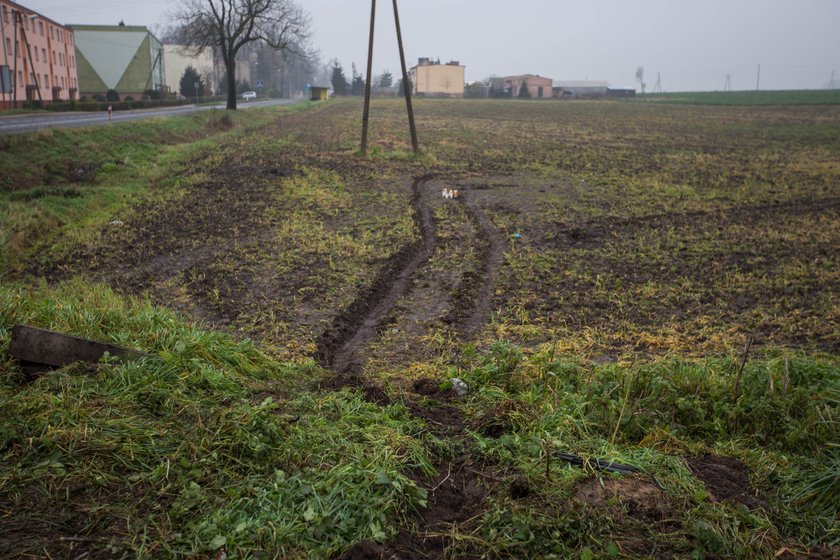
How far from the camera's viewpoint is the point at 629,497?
10.9 feet

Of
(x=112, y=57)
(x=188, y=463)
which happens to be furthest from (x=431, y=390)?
(x=112, y=57)

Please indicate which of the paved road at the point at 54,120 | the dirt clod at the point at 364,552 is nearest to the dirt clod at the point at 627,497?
the dirt clod at the point at 364,552

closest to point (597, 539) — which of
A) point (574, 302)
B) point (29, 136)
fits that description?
point (574, 302)

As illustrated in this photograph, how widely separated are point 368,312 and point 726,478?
4579 mm

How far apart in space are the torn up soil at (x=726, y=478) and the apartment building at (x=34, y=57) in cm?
4324

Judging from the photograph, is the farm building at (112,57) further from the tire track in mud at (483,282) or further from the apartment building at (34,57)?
the tire track in mud at (483,282)

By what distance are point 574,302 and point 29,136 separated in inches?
628

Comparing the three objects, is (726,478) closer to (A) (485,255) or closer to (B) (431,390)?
(B) (431,390)

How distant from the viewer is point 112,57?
229ft

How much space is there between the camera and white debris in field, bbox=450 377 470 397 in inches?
193

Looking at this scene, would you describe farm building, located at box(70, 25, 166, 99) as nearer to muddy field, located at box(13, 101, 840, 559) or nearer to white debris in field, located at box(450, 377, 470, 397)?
muddy field, located at box(13, 101, 840, 559)

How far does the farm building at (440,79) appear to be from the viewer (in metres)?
110

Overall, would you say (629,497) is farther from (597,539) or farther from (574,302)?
(574,302)

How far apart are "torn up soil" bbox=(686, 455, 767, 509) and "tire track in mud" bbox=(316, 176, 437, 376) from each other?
2.70 meters
